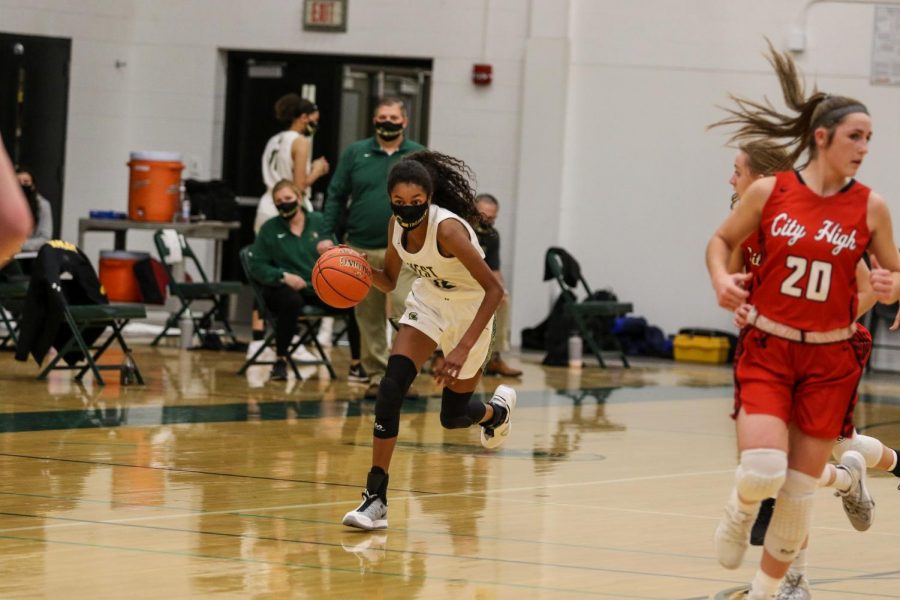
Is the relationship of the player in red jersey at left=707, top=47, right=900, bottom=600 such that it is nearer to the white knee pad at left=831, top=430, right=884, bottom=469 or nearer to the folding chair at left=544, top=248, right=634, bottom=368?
the white knee pad at left=831, top=430, right=884, bottom=469

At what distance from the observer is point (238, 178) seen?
1603cm

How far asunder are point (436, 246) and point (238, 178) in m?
10.3

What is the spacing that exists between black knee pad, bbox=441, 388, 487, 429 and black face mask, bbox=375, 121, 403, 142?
333 cm

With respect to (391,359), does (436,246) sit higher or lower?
higher

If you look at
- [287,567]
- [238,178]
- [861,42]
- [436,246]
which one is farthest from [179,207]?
[287,567]

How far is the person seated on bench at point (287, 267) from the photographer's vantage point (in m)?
10.9

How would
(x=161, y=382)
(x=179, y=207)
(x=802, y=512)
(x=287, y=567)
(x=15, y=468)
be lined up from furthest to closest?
1. (x=179, y=207)
2. (x=161, y=382)
3. (x=15, y=468)
4. (x=287, y=567)
5. (x=802, y=512)

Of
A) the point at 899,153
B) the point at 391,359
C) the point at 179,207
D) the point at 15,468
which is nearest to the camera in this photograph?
the point at 391,359

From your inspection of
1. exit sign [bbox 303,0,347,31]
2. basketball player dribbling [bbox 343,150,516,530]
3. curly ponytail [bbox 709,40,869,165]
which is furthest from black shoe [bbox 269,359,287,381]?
curly ponytail [bbox 709,40,869,165]

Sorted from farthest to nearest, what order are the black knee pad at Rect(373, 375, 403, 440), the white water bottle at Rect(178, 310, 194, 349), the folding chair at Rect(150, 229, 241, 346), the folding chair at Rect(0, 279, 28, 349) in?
the white water bottle at Rect(178, 310, 194, 349), the folding chair at Rect(150, 229, 241, 346), the folding chair at Rect(0, 279, 28, 349), the black knee pad at Rect(373, 375, 403, 440)

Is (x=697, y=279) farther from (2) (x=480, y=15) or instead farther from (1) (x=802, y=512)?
(1) (x=802, y=512)

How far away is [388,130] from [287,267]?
2.05 m

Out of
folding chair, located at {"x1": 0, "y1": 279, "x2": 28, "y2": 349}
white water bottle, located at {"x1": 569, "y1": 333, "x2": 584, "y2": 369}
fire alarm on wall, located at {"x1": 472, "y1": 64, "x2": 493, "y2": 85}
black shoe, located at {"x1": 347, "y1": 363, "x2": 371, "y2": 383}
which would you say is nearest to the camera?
folding chair, located at {"x1": 0, "y1": 279, "x2": 28, "y2": 349}

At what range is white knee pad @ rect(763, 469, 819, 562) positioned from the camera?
13.7ft
